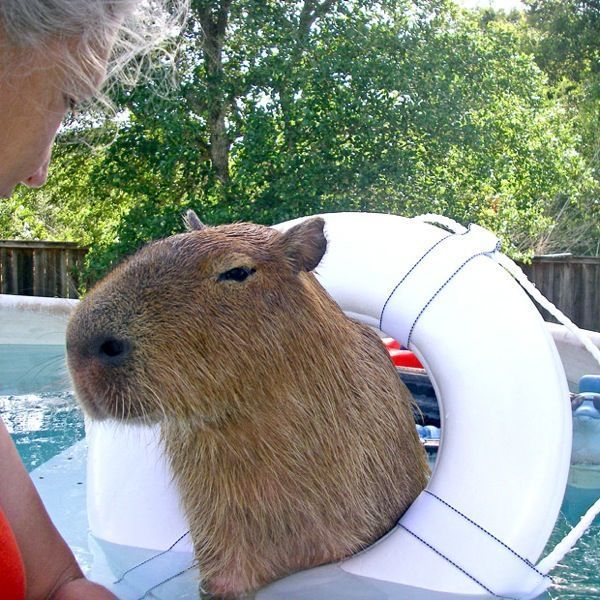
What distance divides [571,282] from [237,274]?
8.45 m

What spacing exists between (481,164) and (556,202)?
618cm

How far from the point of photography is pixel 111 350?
53.6 inches

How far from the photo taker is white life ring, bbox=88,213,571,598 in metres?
1.67

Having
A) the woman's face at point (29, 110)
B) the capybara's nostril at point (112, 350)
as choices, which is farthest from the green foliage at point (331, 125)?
the woman's face at point (29, 110)

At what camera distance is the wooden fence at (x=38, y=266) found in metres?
10.0

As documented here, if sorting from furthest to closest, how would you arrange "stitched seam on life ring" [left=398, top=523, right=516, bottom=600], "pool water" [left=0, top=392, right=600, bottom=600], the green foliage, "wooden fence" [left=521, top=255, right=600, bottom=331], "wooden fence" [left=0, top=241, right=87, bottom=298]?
1. "wooden fence" [left=0, top=241, right=87, bottom=298]
2. "wooden fence" [left=521, top=255, right=600, bottom=331]
3. the green foliage
4. "pool water" [left=0, top=392, right=600, bottom=600]
5. "stitched seam on life ring" [left=398, top=523, right=516, bottom=600]

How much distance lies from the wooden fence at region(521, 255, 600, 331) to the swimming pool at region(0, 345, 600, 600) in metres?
5.93

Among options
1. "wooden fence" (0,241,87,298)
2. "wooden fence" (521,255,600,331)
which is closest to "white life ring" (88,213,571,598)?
"wooden fence" (521,255,600,331)

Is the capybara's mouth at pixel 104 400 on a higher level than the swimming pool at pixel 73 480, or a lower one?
higher

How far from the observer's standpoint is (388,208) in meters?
6.29

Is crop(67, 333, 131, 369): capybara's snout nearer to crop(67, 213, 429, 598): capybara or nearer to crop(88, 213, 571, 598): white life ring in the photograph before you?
crop(67, 213, 429, 598): capybara

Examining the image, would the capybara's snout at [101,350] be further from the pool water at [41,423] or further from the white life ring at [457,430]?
the pool water at [41,423]

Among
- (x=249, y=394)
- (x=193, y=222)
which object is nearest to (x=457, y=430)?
(x=249, y=394)

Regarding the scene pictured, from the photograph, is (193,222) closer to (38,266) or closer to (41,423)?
(41,423)
